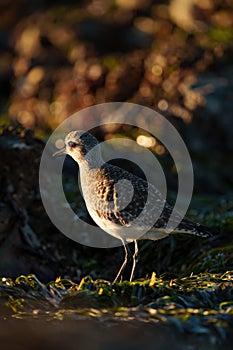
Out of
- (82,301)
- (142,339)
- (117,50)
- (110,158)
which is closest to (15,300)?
(82,301)

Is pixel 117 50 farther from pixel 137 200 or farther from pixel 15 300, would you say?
pixel 15 300

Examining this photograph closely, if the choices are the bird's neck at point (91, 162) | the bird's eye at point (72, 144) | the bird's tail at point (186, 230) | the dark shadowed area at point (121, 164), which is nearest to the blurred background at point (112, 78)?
the dark shadowed area at point (121, 164)

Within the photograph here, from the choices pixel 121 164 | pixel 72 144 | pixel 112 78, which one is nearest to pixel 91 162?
pixel 72 144

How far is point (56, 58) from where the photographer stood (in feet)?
57.7

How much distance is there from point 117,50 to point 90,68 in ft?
4.52

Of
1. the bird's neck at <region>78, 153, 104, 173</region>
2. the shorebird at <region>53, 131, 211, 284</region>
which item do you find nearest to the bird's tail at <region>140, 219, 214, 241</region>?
the shorebird at <region>53, 131, 211, 284</region>

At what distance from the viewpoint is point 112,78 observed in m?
15.8

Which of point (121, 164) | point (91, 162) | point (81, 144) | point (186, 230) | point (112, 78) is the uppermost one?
point (112, 78)

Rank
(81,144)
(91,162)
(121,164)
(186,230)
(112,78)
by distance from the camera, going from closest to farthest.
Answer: (186,230), (91,162), (81,144), (121,164), (112,78)

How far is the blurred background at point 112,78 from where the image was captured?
29.7 ft

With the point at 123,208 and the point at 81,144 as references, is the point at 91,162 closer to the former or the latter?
the point at 81,144

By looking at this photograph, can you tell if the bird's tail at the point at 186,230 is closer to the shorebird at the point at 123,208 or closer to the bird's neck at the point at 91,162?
the shorebird at the point at 123,208

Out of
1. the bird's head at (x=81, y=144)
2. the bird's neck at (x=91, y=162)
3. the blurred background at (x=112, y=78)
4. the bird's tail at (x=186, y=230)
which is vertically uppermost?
the blurred background at (x=112, y=78)

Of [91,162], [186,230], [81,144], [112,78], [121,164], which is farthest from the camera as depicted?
[112,78]
